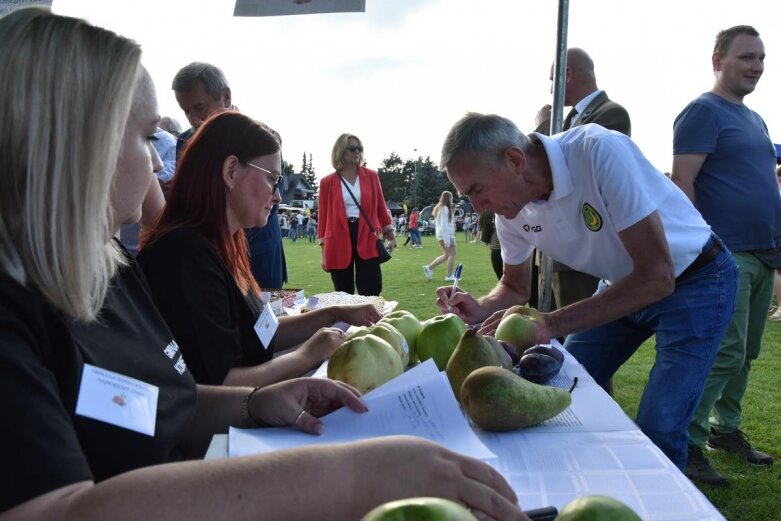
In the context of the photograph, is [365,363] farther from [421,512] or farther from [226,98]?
[226,98]

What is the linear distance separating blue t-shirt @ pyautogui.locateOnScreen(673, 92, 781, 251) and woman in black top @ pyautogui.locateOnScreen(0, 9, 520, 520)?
9.89 feet

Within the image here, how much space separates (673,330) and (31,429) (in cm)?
205

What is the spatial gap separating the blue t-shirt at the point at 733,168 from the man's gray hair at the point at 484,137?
1.51 m

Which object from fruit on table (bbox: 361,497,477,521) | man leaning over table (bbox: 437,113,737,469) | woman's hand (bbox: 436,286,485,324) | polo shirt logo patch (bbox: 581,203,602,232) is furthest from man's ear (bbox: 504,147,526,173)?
fruit on table (bbox: 361,497,477,521)

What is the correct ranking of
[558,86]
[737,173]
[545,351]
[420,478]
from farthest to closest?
[737,173]
[558,86]
[545,351]
[420,478]

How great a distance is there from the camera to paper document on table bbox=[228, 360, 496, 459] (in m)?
1.27

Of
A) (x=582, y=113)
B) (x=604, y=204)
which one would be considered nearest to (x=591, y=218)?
(x=604, y=204)

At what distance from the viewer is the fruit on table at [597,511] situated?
67 cm

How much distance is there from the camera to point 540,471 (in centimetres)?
115

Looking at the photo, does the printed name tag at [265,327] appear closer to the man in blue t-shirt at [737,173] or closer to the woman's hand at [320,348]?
the woman's hand at [320,348]

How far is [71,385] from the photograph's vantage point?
89cm

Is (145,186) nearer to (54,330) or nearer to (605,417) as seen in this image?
(54,330)

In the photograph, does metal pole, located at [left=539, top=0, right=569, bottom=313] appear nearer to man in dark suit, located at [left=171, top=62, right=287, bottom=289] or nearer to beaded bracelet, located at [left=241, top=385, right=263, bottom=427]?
man in dark suit, located at [left=171, top=62, right=287, bottom=289]

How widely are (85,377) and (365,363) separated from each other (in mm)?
773
